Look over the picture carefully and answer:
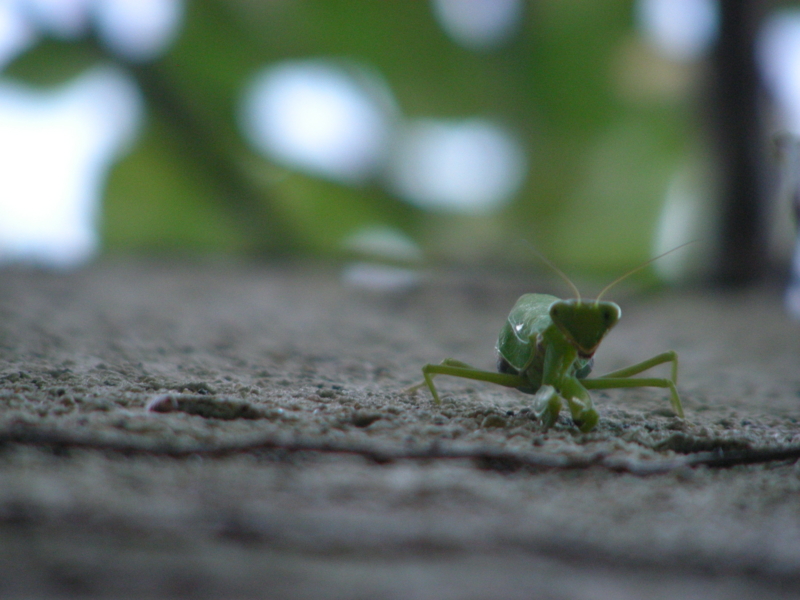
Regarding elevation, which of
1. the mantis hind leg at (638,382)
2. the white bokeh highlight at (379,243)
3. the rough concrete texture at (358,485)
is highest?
the white bokeh highlight at (379,243)

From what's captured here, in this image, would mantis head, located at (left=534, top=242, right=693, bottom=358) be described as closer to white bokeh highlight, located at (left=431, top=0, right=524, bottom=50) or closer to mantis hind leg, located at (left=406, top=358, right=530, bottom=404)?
mantis hind leg, located at (left=406, top=358, right=530, bottom=404)

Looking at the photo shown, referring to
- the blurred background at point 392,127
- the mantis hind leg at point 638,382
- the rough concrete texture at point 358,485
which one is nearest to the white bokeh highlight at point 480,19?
the blurred background at point 392,127

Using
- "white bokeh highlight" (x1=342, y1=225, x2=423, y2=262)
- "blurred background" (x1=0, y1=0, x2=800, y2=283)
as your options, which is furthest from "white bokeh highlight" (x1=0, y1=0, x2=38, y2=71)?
"white bokeh highlight" (x1=342, y1=225, x2=423, y2=262)

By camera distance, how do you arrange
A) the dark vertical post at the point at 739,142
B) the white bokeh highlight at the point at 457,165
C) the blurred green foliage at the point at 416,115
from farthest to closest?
the white bokeh highlight at the point at 457,165 → the blurred green foliage at the point at 416,115 → the dark vertical post at the point at 739,142

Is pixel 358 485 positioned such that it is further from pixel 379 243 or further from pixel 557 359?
pixel 379 243

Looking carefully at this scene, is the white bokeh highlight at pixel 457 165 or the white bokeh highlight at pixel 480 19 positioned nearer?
the white bokeh highlight at pixel 480 19

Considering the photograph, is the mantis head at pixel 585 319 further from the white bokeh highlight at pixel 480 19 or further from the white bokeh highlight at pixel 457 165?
the white bokeh highlight at pixel 480 19

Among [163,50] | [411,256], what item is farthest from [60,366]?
[163,50]
